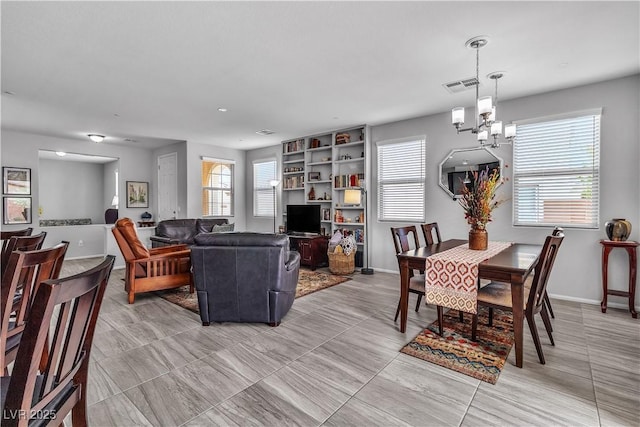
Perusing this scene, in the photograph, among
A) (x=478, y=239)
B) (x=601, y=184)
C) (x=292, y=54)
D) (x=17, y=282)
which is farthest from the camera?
(x=601, y=184)

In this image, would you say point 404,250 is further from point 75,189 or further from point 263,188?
point 75,189

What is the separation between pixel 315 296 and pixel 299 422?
241 cm

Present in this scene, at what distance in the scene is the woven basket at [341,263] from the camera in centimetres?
539

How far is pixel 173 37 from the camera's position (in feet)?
8.76

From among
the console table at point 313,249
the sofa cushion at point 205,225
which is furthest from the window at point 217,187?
the console table at point 313,249

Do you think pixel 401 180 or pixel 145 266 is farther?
pixel 401 180

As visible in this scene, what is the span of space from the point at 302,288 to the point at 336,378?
2.33 meters

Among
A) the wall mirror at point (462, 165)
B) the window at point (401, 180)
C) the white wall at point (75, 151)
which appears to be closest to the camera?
the wall mirror at point (462, 165)

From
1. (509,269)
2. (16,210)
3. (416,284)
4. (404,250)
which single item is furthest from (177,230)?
(509,269)

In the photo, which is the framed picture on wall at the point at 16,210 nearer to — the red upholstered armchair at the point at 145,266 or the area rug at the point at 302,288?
the red upholstered armchair at the point at 145,266

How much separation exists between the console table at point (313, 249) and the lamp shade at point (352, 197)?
34.8 inches

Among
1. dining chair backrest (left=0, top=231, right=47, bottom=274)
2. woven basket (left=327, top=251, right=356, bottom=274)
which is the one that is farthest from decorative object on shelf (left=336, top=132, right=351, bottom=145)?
dining chair backrest (left=0, top=231, right=47, bottom=274)

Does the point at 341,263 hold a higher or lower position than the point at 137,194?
lower

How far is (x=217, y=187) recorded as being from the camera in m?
7.84
